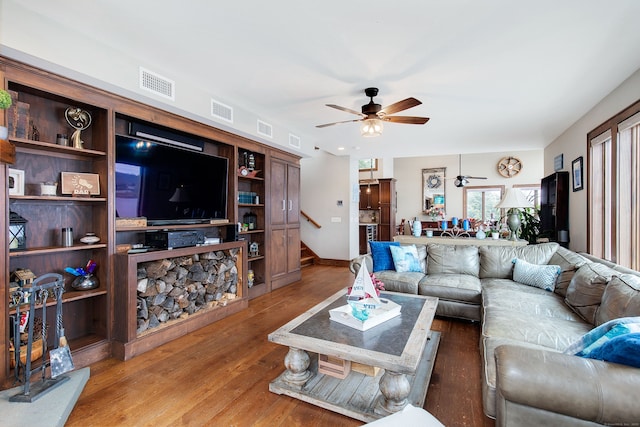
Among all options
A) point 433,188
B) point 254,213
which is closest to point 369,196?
point 433,188

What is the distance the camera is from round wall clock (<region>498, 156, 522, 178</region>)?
9547mm

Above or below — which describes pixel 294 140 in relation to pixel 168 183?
above

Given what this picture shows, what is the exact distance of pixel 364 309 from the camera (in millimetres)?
2221

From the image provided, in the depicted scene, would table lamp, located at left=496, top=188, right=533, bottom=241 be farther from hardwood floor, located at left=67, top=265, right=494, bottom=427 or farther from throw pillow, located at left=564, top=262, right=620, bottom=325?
hardwood floor, located at left=67, top=265, right=494, bottom=427

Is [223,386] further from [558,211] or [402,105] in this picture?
[558,211]

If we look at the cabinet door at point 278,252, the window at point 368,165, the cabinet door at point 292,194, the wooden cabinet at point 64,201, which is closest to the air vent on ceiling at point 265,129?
the cabinet door at point 292,194

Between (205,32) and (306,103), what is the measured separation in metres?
1.51

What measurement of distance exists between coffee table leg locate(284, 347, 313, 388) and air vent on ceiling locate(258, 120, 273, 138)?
9.57ft

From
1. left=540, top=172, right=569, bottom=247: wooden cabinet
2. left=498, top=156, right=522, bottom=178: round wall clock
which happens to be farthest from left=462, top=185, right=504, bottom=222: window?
left=540, top=172, right=569, bottom=247: wooden cabinet

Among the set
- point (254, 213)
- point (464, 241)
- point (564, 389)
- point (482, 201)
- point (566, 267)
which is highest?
point (482, 201)

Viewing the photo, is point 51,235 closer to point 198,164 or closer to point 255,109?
point 198,164

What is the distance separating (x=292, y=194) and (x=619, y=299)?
13.5ft

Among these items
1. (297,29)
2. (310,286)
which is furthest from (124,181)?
(310,286)

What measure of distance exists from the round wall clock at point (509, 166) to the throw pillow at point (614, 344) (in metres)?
9.54
